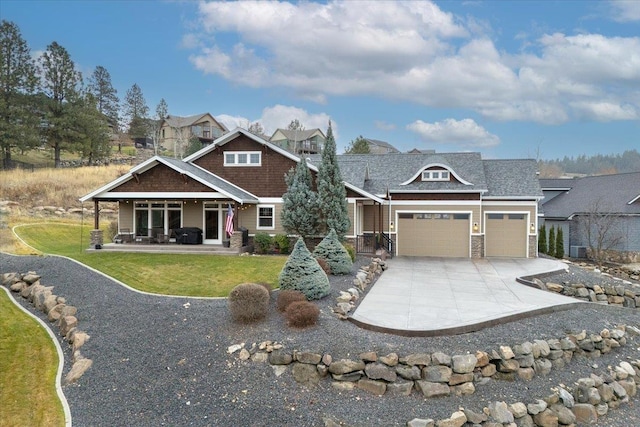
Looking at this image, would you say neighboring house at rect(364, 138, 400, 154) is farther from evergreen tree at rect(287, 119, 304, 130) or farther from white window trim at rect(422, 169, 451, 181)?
white window trim at rect(422, 169, 451, 181)

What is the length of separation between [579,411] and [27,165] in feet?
148

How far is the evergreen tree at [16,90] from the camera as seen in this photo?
33.6m

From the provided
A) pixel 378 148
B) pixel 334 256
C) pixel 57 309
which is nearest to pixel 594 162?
pixel 378 148

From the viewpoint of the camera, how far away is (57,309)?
1103 centimetres

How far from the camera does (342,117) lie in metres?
32.3

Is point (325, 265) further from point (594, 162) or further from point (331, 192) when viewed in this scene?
point (594, 162)

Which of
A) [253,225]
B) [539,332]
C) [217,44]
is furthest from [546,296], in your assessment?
[217,44]

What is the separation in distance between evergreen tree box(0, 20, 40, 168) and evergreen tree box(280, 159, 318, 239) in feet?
93.4

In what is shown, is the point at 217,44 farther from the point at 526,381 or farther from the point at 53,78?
the point at 53,78

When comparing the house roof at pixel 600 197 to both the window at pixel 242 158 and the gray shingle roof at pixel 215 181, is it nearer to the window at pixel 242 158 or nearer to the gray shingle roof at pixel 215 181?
the window at pixel 242 158

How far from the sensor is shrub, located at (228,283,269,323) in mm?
9227

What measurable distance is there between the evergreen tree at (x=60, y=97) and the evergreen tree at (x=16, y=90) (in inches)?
42.9

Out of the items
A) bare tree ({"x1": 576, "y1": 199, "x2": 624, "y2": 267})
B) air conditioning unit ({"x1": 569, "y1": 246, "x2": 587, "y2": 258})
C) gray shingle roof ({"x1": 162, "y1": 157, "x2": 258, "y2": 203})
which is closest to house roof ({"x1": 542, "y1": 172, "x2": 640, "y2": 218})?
bare tree ({"x1": 576, "y1": 199, "x2": 624, "y2": 267})

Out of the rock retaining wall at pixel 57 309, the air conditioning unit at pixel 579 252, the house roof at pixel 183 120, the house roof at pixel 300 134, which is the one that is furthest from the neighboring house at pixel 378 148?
the rock retaining wall at pixel 57 309
